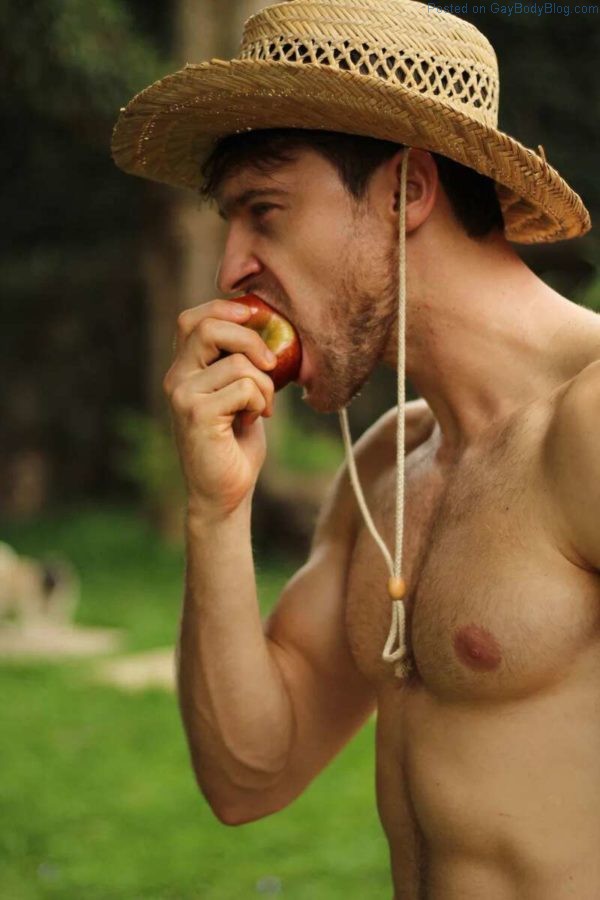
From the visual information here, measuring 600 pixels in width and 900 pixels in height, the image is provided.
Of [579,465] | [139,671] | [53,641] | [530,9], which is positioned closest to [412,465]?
[579,465]

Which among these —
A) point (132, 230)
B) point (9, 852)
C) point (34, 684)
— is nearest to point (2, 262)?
point (132, 230)

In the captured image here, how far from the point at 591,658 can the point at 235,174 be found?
1.07m

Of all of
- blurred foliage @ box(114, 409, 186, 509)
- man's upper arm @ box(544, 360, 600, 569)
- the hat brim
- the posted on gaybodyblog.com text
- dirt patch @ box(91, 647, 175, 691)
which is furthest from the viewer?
blurred foliage @ box(114, 409, 186, 509)

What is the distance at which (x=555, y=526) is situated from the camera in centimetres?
202

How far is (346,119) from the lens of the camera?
7.41ft

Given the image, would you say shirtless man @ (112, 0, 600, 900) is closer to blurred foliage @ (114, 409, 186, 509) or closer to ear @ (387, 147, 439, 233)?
ear @ (387, 147, 439, 233)

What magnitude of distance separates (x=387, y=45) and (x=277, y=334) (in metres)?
0.52

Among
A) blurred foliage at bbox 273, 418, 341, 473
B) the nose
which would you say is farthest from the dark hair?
blurred foliage at bbox 273, 418, 341, 473

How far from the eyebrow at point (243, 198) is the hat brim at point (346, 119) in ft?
0.38

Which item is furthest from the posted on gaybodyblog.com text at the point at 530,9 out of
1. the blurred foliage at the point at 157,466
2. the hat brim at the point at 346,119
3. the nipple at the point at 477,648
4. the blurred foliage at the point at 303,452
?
the nipple at the point at 477,648

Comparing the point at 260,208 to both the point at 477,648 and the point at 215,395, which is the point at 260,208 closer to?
the point at 215,395

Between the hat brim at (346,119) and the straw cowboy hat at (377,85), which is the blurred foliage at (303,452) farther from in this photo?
the straw cowboy hat at (377,85)

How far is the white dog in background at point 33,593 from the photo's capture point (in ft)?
28.0

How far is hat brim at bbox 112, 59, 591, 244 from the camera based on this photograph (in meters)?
2.16
